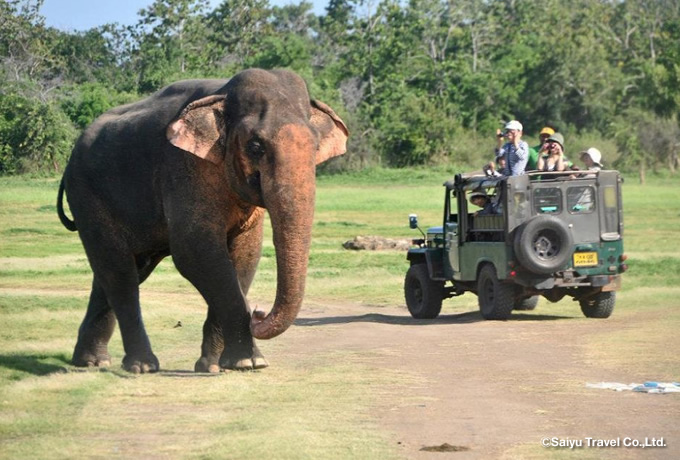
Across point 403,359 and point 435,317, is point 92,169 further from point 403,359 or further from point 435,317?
point 435,317

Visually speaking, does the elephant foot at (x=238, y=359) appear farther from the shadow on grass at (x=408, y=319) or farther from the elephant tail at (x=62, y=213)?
the shadow on grass at (x=408, y=319)

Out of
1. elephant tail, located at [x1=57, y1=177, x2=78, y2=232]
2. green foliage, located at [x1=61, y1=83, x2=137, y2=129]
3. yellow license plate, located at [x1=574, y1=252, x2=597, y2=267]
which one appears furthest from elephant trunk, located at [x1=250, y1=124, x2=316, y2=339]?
green foliage, located at [x1=61, y1=83, x2=137, y2=129]

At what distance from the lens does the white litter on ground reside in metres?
11.8

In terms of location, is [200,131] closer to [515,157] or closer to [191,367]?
[191,367]

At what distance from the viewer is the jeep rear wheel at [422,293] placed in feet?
65.3

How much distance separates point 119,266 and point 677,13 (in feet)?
273

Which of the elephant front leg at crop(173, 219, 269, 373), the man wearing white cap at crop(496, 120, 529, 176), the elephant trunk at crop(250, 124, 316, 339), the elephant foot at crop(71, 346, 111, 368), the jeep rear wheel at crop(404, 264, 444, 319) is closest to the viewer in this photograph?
the elephant trunk at crop(250, 124, 316, 339)

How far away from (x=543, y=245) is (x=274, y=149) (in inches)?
275

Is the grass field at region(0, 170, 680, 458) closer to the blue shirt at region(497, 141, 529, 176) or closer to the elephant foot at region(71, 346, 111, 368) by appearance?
the elephant foot at region(71, 346, 111, 368)

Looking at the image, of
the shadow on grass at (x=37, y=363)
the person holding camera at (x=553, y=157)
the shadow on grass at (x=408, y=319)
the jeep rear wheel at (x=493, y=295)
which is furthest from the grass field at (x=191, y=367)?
the person holding camera at (x=553, y=157)

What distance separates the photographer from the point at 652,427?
999cm

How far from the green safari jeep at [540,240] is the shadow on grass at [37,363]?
603 centimetres

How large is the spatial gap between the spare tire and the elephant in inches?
211

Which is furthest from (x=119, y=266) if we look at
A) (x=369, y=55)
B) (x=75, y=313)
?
(x=369, y=55)
